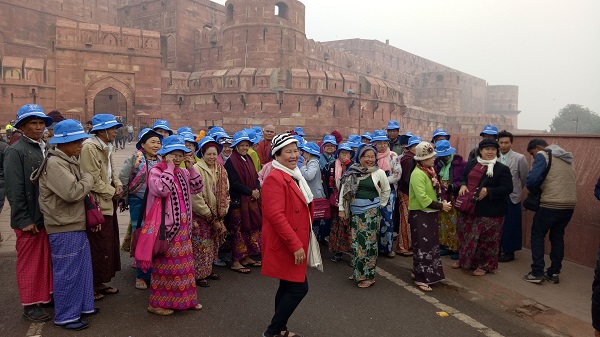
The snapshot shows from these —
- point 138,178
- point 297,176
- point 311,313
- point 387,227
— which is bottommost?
point 311,313

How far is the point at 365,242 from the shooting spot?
433 centimetres

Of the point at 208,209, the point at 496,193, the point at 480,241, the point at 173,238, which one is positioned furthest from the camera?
the point at 480,241

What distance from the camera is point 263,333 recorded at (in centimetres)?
312

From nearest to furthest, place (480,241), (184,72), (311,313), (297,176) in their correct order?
(297,176)
(311,313)
(480,241)
(184,72)

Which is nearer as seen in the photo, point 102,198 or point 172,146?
point 172,146

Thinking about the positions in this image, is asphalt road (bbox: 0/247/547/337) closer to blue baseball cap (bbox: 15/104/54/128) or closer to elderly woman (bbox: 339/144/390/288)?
elderly woman (bbox: 339/144/390/288)

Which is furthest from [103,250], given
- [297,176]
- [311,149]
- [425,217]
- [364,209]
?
[425,217]

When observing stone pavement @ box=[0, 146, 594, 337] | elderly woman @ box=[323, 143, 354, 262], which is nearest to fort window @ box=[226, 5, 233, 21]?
elderly woman @ box=[323, 143, 354, 262]

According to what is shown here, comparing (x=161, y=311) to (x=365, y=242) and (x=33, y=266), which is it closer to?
(x=33, y=266)

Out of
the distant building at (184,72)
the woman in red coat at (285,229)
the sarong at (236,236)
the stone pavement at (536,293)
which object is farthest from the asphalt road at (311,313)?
the distant building at (184,72)

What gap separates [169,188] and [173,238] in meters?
0.44

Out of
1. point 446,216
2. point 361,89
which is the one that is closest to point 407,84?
point 361,89

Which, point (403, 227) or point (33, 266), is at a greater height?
point (33, 266)

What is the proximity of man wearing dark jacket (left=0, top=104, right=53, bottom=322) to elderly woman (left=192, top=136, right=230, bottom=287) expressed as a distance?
130 cm
